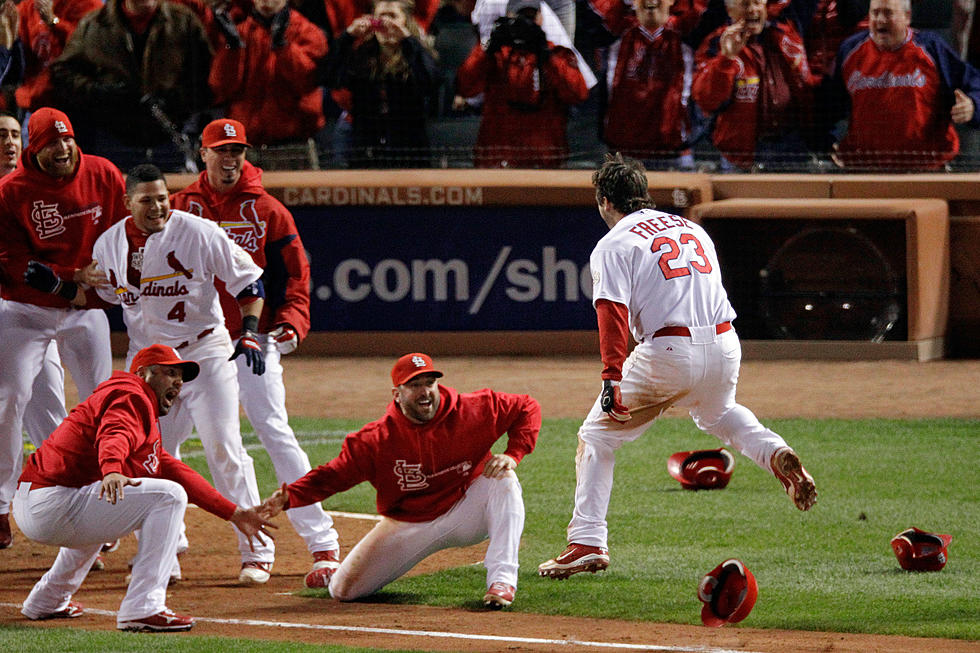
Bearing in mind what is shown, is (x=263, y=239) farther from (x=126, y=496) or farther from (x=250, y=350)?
(x=126, y=496)

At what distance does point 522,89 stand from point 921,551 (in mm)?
6927

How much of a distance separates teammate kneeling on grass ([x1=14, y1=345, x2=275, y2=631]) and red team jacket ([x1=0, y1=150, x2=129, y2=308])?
5.39 feet

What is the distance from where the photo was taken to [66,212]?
7.52 m

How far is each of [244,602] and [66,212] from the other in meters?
2.31

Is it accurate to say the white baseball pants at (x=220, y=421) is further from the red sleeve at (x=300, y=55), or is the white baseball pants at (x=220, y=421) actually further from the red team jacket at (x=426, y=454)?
the red sleeve at (x=300, y=55)

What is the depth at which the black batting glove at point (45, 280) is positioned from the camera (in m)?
7.27

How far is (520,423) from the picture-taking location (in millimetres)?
6457

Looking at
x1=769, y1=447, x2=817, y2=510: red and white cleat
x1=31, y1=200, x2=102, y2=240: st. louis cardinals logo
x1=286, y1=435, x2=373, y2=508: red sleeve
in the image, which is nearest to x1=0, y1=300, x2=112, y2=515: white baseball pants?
x1=31, y1=200, x2=102, y2=240: st. louis cardinals logo

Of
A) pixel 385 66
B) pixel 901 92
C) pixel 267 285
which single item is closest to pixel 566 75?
pixel 385 66

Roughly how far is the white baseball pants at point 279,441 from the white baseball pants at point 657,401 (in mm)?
1280

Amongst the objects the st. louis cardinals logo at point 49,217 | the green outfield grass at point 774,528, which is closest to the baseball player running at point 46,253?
the st. louis cardinals logo at point 49,217

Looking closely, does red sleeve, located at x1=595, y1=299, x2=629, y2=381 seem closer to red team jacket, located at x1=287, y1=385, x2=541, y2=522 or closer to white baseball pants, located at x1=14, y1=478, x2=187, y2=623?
red team jacket, located at x1=287, y1=385, x2=541, y2=522

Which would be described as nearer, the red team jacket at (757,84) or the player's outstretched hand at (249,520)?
the player's outstretched hand at (249,520)

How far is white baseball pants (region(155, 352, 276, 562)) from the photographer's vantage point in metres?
6.79
